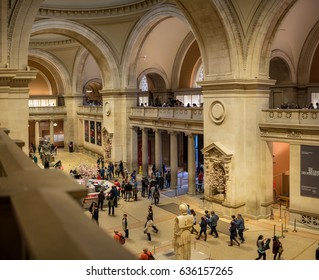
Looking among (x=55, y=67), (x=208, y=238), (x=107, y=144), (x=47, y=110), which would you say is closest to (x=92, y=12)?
(x=107, y=144)

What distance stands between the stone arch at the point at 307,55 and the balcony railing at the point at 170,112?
7.62 m

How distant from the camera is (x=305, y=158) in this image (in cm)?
1396

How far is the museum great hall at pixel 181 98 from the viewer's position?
6.73ft

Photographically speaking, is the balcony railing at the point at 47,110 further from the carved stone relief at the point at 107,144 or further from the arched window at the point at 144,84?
the carved stone relief at the point at 107,144

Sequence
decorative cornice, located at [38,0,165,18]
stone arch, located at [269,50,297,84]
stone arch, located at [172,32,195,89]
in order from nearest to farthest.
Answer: stone arch, located at [269,50,297,84] < decorative cornice, located at [38,0,165,18] < stone arch, located at [172,32,195,89]

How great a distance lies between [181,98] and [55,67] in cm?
1395

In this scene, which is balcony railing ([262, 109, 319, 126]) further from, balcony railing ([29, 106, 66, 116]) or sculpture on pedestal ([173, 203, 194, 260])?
balcony railing ([29, 106, 66, 116])

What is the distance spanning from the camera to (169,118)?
21031 millimetres

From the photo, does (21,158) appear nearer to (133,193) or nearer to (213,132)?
(213,132)

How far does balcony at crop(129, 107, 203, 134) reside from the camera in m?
19.0

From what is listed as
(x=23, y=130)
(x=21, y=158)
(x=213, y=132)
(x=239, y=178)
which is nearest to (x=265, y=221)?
(x=239, y=178)

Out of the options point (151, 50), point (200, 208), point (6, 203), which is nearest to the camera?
point (6, 203)

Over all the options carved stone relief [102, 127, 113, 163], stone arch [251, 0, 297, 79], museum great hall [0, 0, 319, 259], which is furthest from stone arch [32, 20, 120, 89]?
stone arch [251, 0, 297, 79]

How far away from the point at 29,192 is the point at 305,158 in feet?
44.3
